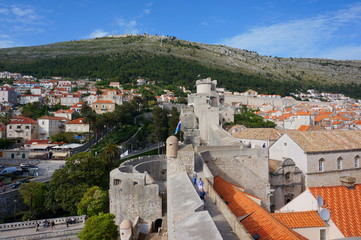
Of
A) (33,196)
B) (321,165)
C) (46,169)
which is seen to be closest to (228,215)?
(321,165)

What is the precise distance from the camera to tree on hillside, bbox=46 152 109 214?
24.6 metres

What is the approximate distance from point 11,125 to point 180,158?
4457 centimetres

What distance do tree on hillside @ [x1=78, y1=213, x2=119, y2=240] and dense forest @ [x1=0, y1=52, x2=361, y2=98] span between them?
242 ft

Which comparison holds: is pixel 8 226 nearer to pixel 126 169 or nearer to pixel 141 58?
pixel 126 169

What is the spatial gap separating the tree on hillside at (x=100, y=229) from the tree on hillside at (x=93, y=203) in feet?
14.6

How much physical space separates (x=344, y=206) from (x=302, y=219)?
12.2 feet

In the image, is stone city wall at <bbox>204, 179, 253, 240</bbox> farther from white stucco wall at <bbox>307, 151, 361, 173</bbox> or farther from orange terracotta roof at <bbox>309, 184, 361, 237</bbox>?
white stucco wall at <bbox>307, 151, 361, 173</bbox>

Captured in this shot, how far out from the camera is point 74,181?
26.0 meters

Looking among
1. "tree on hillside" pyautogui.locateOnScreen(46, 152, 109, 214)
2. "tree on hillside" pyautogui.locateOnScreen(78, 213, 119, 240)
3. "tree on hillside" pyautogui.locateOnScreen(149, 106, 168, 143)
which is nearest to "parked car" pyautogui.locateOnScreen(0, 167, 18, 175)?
"tree on hillside" pyautogui.locateOnScreen(46, 152, 109, 214)

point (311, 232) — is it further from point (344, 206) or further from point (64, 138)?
point (64, 138)

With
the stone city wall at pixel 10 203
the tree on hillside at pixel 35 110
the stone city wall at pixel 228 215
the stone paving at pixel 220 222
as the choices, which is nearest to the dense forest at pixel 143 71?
the tree on hillside at pixel 35 110

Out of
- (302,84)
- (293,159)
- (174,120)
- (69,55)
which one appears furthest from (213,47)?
(293,159)

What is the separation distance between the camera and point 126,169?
21.7 metres

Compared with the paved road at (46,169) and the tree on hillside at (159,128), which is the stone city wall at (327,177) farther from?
the paved road at (46,169)
